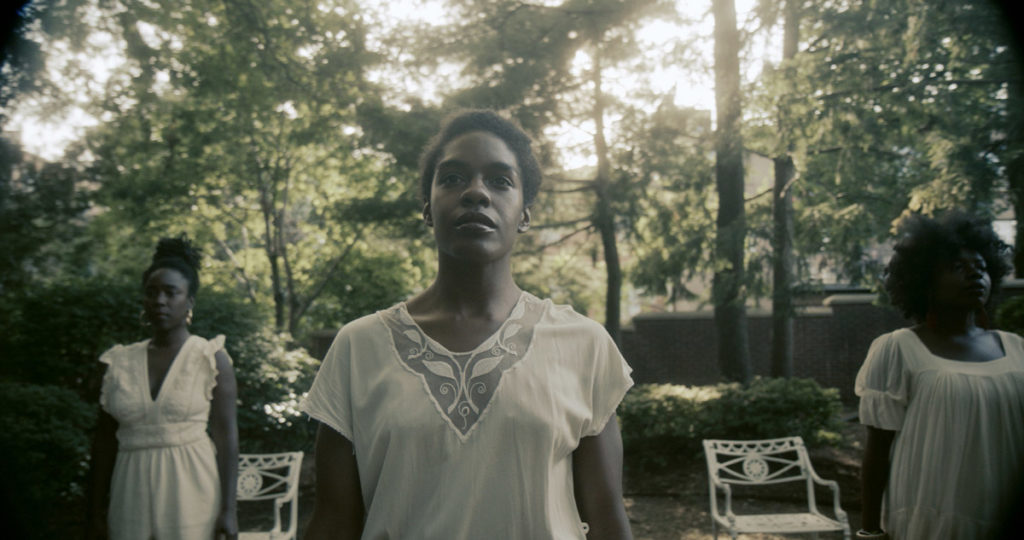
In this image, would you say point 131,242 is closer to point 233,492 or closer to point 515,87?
point 515,87

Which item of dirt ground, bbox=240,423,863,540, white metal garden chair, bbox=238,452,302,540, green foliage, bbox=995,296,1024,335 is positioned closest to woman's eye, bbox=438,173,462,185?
white metal garden chair, bbox=238,452,302,540

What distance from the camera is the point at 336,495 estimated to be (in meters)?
1.66

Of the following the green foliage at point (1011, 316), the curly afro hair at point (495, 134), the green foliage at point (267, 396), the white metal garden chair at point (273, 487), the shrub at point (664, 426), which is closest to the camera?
the curly afro hair at point (495, 134)

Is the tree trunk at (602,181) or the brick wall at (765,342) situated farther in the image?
the brick wall at (765,342)

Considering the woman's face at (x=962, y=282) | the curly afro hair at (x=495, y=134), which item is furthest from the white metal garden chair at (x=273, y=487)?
the woman's face at (x=962, y=282)

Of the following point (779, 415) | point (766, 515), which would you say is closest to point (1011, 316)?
point (779, 415)

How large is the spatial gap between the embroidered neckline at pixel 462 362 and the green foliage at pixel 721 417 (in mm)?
7433

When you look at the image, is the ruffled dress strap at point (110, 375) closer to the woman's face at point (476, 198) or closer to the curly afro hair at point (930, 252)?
the woman's face at point (476, 198)

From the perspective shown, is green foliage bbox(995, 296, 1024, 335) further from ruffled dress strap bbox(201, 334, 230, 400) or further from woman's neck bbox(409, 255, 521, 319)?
ruffled dress strap bbox(201, 334, 230, 400)

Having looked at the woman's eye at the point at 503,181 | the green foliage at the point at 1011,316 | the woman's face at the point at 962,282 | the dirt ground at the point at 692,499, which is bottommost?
the dirt ground at the point at 692,499

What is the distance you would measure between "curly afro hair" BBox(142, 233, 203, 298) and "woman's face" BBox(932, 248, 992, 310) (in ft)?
12.4

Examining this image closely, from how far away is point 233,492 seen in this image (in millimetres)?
3527

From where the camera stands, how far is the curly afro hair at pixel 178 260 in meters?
3.70

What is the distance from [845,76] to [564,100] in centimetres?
521
